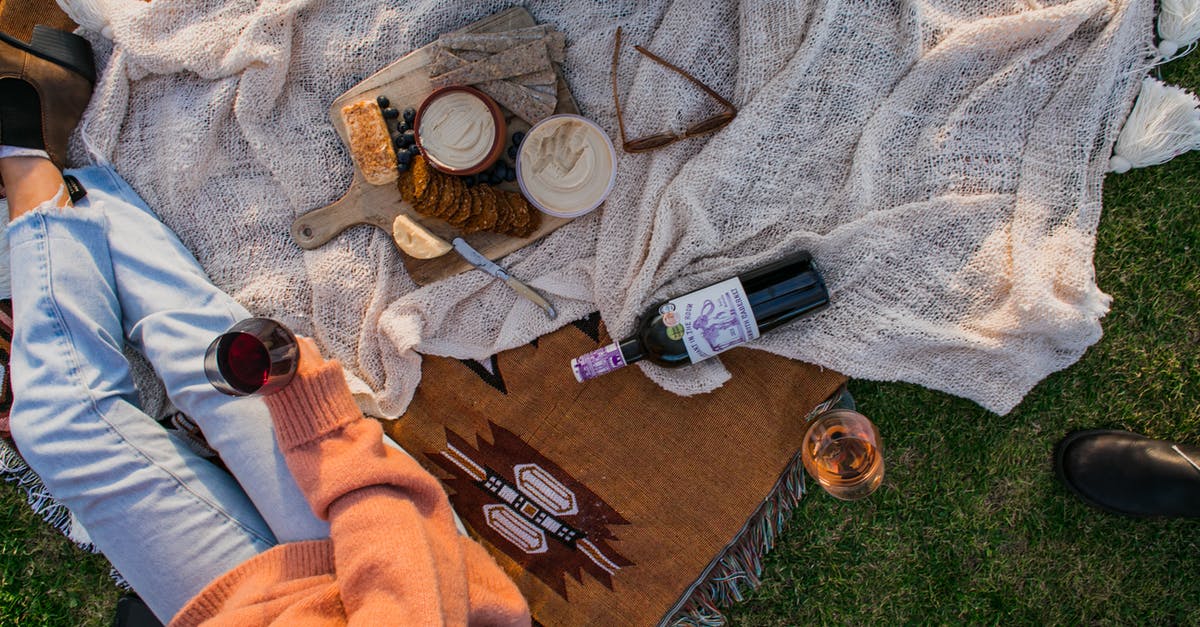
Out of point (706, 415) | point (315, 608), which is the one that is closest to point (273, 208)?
point (315, 608)

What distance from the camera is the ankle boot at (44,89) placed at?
138cm

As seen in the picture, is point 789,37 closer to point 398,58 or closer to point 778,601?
point 398,58

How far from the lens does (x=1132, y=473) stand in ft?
4.74

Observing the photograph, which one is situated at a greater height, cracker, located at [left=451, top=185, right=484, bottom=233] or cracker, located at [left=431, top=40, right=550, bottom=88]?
cracker, located at [left=431, top=40, right=550, bottom=88]

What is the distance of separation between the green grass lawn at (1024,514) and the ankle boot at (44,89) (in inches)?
67.2

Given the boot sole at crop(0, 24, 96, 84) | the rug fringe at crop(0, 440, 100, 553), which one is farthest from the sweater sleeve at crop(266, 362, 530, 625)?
the boot sole at crop(0, 24, 96, 84)

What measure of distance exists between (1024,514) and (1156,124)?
2.72 ft

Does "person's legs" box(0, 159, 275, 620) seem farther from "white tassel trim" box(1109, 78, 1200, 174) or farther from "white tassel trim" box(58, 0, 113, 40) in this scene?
"white tassel trim" box(1109, 78, 1200, 174)

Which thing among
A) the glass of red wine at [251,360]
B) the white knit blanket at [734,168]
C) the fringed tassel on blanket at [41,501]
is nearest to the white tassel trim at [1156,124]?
the white knit blanket at [734,168]

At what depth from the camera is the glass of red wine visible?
1.12 metres

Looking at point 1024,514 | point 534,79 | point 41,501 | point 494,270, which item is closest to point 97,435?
point 41,501

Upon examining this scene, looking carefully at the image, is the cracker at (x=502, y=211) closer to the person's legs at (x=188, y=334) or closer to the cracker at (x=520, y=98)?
the cracker at (x=520, y=98)

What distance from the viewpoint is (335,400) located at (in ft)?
4.05

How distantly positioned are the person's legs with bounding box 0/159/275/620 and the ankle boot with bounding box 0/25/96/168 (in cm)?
7
